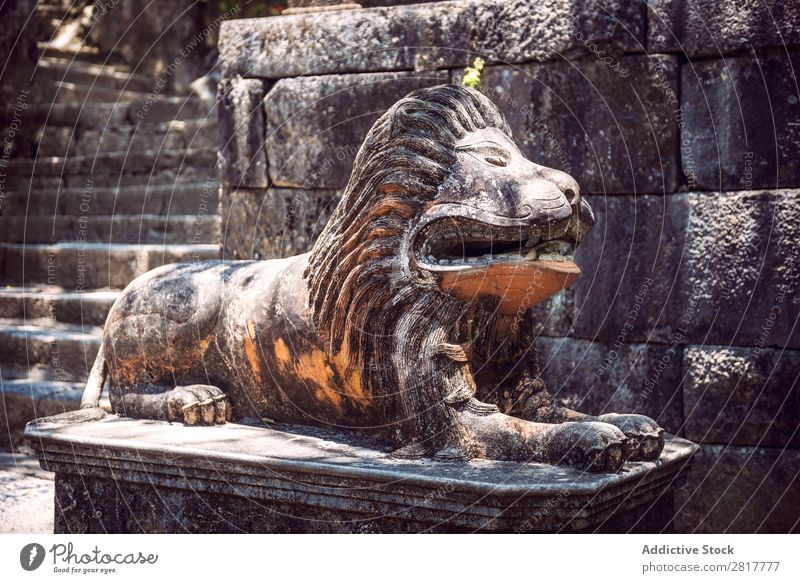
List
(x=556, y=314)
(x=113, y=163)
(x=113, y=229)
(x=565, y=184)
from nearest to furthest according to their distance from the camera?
(x=565, y=184) < (x=556, y=314) < (x=113, y=229) < (x=113, y=163)

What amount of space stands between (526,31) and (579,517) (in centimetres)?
300

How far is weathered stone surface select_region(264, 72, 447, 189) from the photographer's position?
19.7 feet

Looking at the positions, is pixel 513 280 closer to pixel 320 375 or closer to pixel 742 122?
pixel 320 375

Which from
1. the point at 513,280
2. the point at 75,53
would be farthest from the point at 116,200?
the point at 513,280

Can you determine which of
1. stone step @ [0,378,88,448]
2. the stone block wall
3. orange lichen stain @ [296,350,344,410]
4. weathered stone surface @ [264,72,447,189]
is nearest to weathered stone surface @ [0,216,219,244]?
stone step @ [0,378,88,448]

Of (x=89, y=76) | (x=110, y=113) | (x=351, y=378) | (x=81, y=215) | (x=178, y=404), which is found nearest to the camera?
(x=351, y=378)

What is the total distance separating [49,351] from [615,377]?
13.2 ft

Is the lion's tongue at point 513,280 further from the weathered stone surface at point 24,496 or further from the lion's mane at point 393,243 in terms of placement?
the weathered stone surface at point 24,496

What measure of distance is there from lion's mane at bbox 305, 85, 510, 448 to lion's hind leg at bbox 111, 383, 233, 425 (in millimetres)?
848

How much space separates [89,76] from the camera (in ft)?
42.7

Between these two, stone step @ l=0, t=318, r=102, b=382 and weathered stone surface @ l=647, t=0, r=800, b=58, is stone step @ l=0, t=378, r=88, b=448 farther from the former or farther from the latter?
weathered stone surface @ l=647, t=0, r=800, b=58

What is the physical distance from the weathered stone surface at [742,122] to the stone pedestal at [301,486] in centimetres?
159

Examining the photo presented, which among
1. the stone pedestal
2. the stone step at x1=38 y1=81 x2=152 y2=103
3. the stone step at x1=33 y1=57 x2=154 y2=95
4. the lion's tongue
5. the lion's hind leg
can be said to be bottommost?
the stone pedestal

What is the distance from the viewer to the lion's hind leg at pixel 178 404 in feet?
15.4
